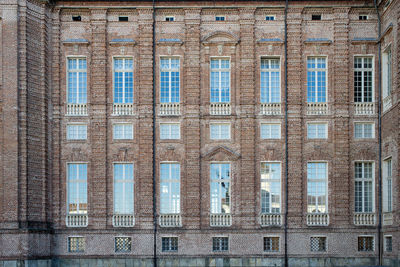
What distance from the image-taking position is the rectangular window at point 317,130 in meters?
33.2

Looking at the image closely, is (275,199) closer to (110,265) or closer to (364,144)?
(364,144)

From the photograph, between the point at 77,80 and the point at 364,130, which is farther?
Answer: the point at 77,80

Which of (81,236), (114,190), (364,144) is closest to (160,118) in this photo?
(114,190)

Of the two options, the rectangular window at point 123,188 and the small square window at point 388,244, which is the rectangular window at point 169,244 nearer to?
the rectangular window at point 123,188

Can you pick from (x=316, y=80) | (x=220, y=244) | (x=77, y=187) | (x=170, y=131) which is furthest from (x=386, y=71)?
(x=77, y=187)

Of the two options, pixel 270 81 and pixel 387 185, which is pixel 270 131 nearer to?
pixel 270 81

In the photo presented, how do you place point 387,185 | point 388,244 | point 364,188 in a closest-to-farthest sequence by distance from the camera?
point 388,244 → point 387,185 → point 364,188

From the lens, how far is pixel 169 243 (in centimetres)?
3250

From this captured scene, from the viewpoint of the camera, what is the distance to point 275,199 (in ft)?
108

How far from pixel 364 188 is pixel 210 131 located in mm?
9270

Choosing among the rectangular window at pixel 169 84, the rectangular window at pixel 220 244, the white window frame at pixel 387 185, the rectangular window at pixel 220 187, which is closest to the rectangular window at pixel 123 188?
the rectangular window at pixel 169 84

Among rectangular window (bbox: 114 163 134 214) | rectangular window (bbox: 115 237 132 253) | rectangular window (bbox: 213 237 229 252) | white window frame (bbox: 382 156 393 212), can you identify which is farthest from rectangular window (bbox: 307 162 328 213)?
rectangular window (bbox: 115 237 132 253)

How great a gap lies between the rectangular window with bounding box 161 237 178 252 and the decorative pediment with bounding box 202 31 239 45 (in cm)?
1127

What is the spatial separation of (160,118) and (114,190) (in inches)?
191
